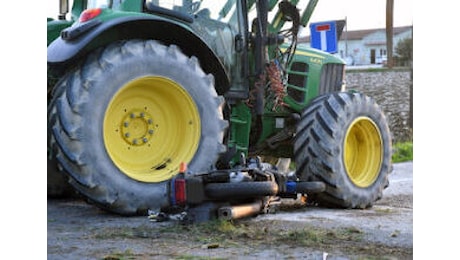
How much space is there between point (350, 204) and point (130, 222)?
995 millimetres

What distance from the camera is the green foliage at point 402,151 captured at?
10.5ft

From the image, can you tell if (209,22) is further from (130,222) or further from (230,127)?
(130,222)

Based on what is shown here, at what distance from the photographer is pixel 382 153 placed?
301 centimetres

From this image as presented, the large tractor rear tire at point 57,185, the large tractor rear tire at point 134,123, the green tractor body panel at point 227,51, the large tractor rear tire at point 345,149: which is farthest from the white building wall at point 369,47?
the large tractor rear tire at point 57,185

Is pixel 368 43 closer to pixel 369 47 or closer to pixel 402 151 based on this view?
pixel 369 47

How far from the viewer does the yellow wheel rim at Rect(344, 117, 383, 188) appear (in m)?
2.98

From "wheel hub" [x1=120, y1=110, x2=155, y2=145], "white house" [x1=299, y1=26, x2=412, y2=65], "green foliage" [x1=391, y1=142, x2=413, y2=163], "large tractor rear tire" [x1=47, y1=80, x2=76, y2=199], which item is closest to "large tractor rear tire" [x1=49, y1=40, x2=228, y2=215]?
"wheel hub" [x1=120, y1=110, x2=155, y2=145]

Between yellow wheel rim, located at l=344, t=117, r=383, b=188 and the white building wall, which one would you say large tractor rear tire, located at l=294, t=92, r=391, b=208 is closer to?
yellow wheel rim, located at l=344, t=117, r=383, b=188

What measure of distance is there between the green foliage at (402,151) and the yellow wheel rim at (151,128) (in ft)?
3.67

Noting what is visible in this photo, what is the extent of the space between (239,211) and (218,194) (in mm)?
83

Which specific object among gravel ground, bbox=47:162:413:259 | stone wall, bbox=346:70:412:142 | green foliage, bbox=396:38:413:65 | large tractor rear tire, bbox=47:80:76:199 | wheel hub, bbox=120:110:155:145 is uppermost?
green foliage, bbox=396:38:413:65

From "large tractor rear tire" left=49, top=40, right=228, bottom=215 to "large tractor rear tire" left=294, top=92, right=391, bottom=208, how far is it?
1.68 ft

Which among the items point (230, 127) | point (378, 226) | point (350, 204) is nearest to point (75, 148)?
point (230, 127)
